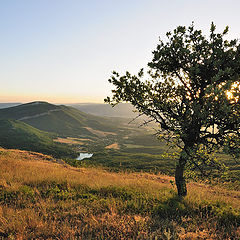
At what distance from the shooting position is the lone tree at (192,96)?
7.15 meters

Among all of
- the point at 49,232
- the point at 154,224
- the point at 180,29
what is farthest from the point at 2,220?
the point at 180,29

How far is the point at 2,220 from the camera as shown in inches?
206

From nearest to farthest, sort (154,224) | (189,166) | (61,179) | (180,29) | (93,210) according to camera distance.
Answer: (154,224) → (93,210) → (180,29) → (189,166) → (61,179)

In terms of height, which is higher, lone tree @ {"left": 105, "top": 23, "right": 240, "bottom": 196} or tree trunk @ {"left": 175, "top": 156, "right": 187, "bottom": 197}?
lone tree @ {"left": 105, "top": 23, "right": 240, "bottom": 196}

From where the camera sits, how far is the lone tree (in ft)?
23.5

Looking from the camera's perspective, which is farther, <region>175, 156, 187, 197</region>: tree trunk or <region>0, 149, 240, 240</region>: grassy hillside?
<region>175, 156, 187, 197</region>: tree trunk

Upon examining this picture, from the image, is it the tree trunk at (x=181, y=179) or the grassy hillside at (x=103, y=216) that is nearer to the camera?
the grassy hillside at (x=103, y=216)

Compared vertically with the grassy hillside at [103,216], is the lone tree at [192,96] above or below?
above

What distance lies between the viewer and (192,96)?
28.8 ft

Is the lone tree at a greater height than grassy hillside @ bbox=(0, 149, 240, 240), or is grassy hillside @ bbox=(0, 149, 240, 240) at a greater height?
the lone tree

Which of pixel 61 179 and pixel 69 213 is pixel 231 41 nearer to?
pixel 69 213

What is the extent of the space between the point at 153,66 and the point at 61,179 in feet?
29.4

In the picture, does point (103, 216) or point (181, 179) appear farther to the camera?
point (181, 179)

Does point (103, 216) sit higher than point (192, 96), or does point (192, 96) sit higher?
point (192, 96)
